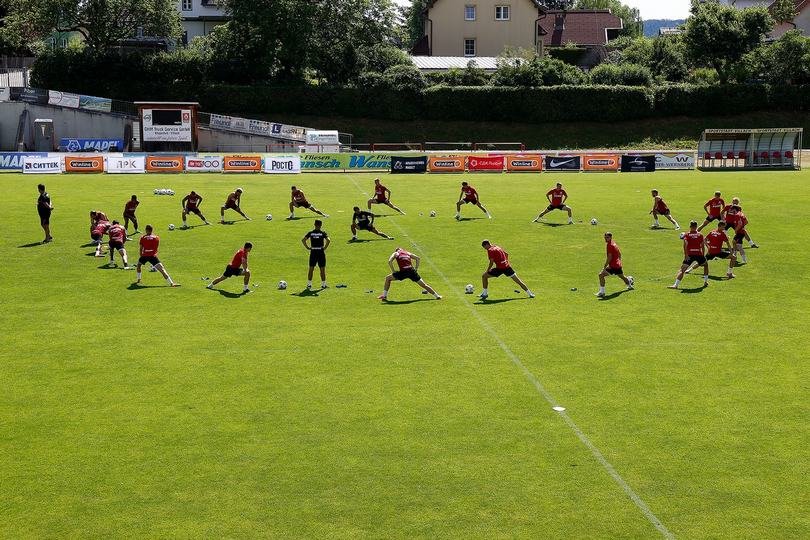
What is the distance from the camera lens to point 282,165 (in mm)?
65312

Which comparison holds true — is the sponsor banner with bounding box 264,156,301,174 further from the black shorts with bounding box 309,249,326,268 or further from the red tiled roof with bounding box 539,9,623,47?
the red tiled roof with bounding box 539,9,623,47

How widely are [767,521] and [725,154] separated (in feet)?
195

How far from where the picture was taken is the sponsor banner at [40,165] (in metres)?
63.0

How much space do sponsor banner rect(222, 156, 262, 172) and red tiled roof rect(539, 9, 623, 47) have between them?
249 feet

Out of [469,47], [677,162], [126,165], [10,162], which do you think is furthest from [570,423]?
[469,47]

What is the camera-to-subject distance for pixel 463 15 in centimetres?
11419

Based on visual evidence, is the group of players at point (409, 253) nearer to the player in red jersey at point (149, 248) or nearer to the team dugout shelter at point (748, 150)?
the player in red jersey at point (149, 248)

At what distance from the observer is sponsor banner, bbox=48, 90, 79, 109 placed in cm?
8006

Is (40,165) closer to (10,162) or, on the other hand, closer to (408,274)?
(10,162)

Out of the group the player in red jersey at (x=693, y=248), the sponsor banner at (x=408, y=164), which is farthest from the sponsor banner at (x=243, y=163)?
the player in red jersey at (x=693, y=248)

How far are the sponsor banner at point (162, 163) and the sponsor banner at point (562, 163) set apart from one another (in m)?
26.1

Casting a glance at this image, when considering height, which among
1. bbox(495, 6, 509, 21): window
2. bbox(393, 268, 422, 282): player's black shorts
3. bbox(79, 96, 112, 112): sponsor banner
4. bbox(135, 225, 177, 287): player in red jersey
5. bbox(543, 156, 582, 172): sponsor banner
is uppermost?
bbox(495, 6, 509, 21): window

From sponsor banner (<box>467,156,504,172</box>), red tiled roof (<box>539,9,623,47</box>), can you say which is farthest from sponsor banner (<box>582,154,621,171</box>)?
red tiled roof (<box>539,9,623,47</box>)

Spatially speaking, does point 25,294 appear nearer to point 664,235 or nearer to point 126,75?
point 664,235
